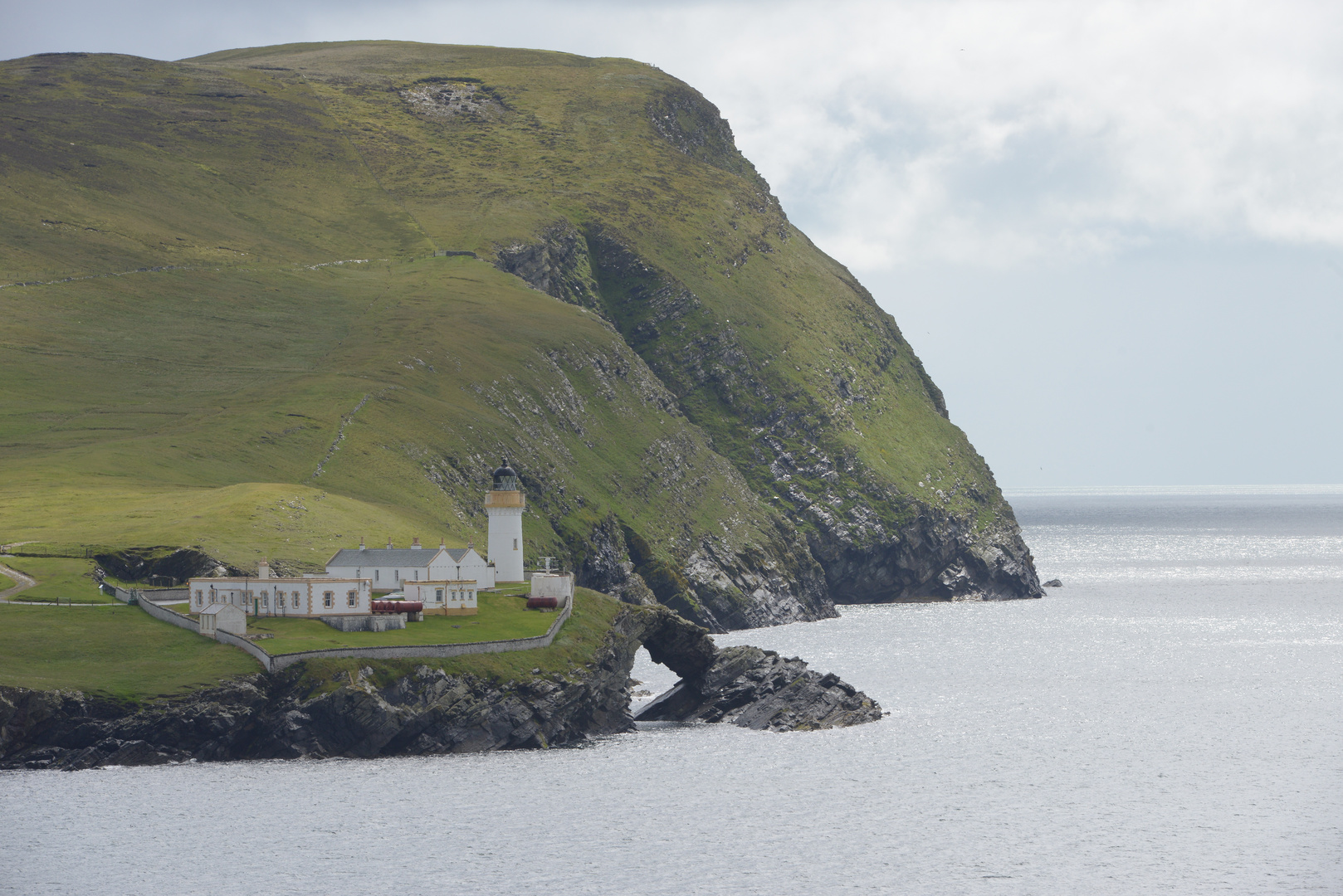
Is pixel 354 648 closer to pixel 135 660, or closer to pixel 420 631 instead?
pixel 420 631

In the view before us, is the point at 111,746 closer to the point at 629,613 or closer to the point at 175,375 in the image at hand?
the point at 629,613

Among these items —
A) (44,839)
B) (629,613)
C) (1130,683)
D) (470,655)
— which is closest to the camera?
(44,839)

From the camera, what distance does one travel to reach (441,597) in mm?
101250

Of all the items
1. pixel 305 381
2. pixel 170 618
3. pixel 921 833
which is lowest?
pixel 921 833

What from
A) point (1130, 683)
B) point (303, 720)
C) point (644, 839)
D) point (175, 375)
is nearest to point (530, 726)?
point (303, 720)

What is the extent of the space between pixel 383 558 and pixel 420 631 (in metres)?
11.1

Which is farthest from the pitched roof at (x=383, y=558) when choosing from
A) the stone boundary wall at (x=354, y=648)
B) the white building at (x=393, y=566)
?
the stone boundary wall at (x=354, y=648)

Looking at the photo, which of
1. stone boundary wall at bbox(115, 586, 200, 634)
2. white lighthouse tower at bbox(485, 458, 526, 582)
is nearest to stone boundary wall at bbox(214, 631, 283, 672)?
stone boundary wall at bbox(115, 586, 200, 634)

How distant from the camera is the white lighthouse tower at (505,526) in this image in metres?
113

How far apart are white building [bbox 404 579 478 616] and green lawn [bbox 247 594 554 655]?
3.15ft

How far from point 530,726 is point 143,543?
34935mm

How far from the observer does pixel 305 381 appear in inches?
6855

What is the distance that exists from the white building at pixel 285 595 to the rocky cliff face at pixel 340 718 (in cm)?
999

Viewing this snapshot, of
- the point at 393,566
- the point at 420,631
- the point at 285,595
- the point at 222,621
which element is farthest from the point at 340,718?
the point at 393,566
